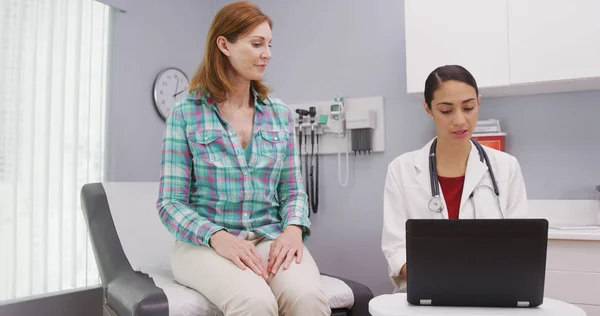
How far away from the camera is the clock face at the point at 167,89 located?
280 cm

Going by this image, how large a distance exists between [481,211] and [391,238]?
0.28 metres

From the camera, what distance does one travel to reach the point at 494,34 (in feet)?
7.05

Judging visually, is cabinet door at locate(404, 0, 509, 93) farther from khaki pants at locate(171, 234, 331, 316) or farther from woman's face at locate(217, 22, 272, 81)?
khaki pants at locate(171, 234, 331, 316)

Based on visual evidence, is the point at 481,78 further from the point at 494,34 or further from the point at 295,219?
the point at 295,219

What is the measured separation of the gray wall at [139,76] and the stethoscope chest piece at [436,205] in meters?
1.66

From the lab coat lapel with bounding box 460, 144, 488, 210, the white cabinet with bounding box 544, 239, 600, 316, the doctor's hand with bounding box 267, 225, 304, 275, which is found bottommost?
the white cabinet with bounding box 544, 239, 600, 316

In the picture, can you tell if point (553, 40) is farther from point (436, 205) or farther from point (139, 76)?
point (139, 76)

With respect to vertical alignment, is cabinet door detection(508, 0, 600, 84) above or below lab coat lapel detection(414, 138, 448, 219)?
above

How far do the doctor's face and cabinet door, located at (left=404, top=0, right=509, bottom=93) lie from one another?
0.69 m

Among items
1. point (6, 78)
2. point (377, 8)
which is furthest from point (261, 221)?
point (377, 8)

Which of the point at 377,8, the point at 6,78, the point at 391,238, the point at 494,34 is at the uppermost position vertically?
the point at 377,8

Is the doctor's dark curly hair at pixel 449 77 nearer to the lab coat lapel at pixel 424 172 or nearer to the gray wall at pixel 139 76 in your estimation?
the lab coat lapel at pixel 424 172

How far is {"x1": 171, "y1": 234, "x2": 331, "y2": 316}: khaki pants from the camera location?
4.33 ft

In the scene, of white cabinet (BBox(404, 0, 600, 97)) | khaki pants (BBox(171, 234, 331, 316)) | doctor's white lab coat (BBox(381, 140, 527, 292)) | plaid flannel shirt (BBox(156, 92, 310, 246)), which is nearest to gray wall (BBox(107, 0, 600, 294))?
white cabinet (BBox(404, 0, 600, 97))
